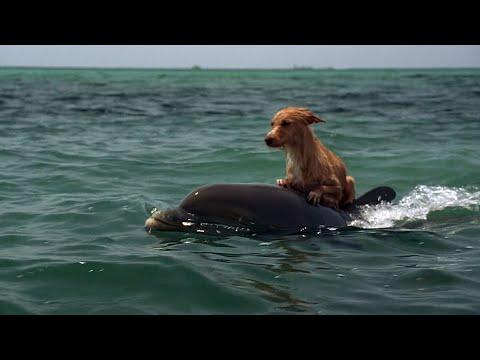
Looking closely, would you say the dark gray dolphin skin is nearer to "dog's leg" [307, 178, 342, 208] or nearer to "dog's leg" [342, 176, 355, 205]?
"dog's leg" [307, 178, 342, 208]

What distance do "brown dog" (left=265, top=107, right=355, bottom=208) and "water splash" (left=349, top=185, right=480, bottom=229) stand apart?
1.72 feet

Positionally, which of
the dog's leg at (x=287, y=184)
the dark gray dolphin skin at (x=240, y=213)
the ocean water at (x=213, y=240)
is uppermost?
the dog's leg at (x=287, y=184)

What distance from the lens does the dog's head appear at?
23.8ft

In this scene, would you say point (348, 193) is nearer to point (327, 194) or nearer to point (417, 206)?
point (327, 194)

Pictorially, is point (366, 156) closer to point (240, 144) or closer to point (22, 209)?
point (240, 144)

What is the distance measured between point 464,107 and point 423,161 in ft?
48.1

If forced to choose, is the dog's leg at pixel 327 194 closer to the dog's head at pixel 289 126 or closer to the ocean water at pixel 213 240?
the ocean water at pixel 213 240

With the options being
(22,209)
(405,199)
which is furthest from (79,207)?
(405,199)

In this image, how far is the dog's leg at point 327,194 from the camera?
24.1ft

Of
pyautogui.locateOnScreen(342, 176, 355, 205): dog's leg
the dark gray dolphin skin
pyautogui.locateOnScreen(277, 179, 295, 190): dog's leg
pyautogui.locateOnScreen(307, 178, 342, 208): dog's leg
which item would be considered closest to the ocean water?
the dark gray dolphin skin

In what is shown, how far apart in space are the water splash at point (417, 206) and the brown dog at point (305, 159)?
52 cm

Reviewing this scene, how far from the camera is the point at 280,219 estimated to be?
23.3 ft

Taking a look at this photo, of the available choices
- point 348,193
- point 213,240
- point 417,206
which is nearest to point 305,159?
point 348,193

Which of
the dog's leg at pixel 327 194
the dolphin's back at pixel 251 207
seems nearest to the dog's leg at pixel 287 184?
the dog's leg at pixel 327 194
